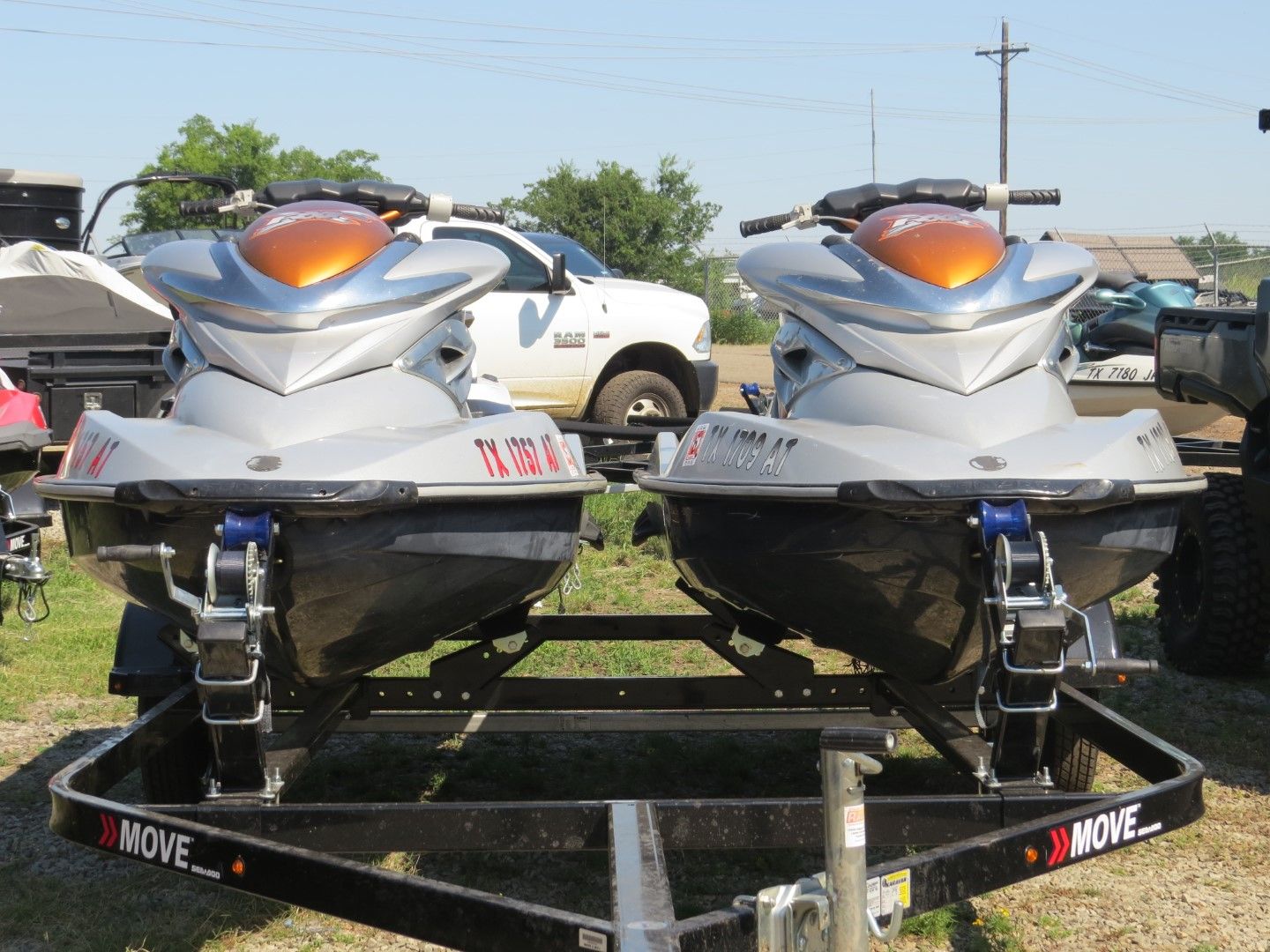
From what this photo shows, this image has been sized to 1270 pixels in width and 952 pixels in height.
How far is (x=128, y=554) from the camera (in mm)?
2930

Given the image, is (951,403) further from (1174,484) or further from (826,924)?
(826,924)

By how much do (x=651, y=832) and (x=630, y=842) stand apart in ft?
0.19

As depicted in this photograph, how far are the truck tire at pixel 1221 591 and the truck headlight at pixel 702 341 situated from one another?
5574 millimetres

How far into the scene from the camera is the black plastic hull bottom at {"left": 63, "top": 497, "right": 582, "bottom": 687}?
3.04 meters

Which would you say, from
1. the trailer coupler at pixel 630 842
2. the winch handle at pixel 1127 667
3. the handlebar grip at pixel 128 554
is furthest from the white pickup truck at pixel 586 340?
the trailer coupler at pixel 630 842

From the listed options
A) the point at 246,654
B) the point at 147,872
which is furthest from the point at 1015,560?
the point at 147,872

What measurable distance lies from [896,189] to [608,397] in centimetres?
648

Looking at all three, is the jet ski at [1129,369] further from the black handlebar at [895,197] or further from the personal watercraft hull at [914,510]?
the personal watercraft hull at [914,510]

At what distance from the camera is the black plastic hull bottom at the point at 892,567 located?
309cm

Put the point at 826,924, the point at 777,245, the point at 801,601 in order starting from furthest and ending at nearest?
the point at 777,245
the point at 801,601
the point at 826,924

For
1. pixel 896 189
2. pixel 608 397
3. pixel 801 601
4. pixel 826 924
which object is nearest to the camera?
pixel 826 924

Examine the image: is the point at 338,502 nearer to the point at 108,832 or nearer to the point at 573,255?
the point at 108,832

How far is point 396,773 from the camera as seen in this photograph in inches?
189

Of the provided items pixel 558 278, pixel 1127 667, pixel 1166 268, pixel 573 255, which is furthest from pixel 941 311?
pixel 1166 268
